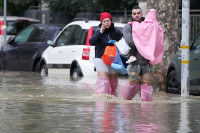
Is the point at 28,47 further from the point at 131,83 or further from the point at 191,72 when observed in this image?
the point at 131,83

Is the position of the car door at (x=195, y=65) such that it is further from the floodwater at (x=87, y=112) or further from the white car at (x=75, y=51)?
the white car at (x=75, y=51)

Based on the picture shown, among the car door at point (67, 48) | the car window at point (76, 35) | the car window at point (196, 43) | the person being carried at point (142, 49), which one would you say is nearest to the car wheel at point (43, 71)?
the car door at point (67, 48)

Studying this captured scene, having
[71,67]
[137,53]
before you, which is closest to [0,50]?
[71,67]

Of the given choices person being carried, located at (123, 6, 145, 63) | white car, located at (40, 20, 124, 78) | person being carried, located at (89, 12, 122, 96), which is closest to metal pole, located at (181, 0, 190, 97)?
person being carried, located at (89, 12, 122, 96)

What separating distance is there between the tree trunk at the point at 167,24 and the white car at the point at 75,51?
206 centimetres

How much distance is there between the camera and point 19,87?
17828mm

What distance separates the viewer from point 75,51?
67.5ft

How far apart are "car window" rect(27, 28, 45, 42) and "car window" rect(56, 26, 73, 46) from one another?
2.81 metres

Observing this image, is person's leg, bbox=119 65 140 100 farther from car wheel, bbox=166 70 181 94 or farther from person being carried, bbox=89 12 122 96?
car wheel, bbox=166 70 181 94

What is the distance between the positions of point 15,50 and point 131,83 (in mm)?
11894

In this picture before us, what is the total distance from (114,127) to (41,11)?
31.5 metres

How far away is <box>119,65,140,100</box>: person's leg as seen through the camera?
1373 centimetres

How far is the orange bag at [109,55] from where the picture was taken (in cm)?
1454

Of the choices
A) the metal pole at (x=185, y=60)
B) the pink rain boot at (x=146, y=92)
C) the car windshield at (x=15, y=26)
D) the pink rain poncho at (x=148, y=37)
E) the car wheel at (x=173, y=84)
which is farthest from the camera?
the car windshield at (x=15, y=26)
